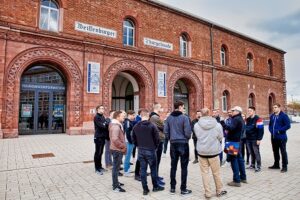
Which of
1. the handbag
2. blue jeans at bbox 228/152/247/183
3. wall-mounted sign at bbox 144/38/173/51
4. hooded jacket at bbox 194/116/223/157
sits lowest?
blue jeans at bbox 228/152/247/183

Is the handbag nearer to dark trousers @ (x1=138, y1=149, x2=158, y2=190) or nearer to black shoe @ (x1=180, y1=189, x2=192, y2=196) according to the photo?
black shoe @ (x1=180, y1=189, x2=192, y2=196)

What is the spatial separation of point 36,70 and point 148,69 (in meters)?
7.28

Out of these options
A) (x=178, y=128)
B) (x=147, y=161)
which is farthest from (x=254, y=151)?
(x=147, y=161)

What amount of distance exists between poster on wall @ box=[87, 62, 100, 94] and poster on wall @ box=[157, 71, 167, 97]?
15.6 ft

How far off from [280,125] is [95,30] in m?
12.1

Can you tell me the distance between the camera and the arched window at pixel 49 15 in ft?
43.8

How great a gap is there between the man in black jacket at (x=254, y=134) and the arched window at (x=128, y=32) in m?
11.8

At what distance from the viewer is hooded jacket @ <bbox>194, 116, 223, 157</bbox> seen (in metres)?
4.19

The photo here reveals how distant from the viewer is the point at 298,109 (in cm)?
8319

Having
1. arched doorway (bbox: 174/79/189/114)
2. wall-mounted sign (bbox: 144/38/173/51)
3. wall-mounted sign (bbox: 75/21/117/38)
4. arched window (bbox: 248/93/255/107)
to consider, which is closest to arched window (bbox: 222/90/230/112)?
arched window (bbox: 248/93/255/107)

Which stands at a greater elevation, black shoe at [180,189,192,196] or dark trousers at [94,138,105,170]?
dark trousers at [94,138,105,170]

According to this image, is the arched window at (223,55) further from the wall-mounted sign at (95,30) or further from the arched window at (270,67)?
the wall-mounted sign at (95,30)

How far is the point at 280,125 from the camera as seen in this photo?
6.20 metres

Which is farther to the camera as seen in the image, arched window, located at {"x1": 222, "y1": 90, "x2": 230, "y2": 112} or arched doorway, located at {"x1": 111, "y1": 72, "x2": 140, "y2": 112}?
arched window, located at {"x1": 222, "y1": 90, "x2": 230, "y2": 112}
